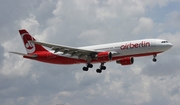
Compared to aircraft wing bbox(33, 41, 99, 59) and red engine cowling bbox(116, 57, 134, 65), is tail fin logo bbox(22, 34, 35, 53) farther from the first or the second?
red engine cowling bbox(116, 57, 134, 65)

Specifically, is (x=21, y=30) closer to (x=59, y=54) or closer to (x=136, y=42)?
(x=59, y=54)

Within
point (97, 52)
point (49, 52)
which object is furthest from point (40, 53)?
point (97, 52)

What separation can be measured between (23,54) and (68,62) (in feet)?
33.6

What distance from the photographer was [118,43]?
289ft

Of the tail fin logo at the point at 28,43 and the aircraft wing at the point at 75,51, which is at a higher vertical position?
the tail fin logo at the point at 28,43

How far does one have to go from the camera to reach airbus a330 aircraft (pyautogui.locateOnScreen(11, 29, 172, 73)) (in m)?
85.4

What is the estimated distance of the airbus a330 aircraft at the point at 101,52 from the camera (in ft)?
280

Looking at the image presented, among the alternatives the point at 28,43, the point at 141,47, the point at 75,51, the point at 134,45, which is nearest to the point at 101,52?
the point at 75,51

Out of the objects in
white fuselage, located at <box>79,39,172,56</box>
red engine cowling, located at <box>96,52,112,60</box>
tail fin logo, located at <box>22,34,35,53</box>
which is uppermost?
tail fin logo, located at <box>22,34,35,53</box>

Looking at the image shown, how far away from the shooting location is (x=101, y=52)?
→ 88188 mm

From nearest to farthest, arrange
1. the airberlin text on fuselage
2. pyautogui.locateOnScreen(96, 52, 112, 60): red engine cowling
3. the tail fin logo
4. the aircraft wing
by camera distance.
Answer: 1. the airberlin text on fuselage
2. the aircraft wing
3. pyautogui.locateOnScreen(96, 52, 112, 60): red engine cowling
4. the tail fin logo

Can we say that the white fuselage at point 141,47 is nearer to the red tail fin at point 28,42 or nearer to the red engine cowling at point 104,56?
the red engine cowling at point 104,56

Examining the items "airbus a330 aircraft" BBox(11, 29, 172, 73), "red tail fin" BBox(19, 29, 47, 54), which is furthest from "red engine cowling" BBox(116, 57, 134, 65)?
"red tail fin" BBox(19, 29, 47, 54)

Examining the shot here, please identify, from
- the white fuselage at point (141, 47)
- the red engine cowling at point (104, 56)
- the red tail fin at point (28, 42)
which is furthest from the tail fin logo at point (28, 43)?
the white fuselage at point (141, 47)
